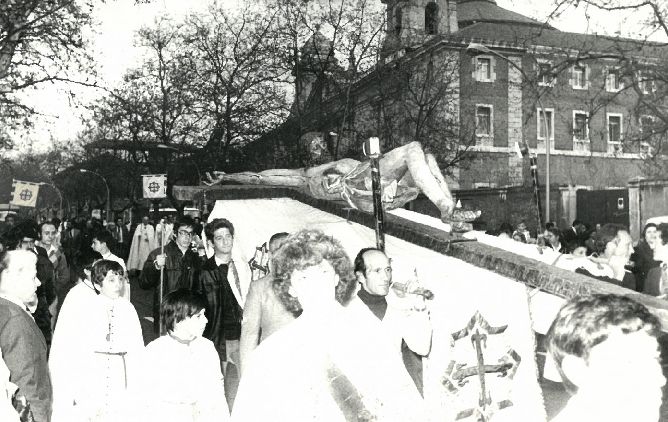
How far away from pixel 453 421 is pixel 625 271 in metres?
4.68

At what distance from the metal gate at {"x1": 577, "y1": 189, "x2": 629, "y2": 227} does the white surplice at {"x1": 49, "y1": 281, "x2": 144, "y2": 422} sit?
2405 cm

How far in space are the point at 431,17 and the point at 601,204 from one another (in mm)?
22287

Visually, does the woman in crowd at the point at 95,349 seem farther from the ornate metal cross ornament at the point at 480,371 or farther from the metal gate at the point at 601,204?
the metal gate at the point at 601,204

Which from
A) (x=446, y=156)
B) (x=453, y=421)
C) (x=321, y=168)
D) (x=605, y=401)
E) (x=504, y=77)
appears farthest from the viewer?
(x=504, y=77)

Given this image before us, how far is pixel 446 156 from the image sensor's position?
34.2 m

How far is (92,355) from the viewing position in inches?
239

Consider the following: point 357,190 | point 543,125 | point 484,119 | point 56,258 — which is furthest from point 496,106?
point 357,190

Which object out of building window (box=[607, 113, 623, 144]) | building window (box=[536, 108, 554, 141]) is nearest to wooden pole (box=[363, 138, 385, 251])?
building window (box=[536, 108, 554, 141])

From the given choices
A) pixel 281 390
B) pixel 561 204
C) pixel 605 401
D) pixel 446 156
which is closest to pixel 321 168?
pixel 281 390

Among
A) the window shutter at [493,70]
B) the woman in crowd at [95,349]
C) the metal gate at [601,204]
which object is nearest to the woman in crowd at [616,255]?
the woman in crowd at [95,349]

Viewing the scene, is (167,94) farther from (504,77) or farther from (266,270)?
(266,270)

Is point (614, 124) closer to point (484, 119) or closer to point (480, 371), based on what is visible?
point (484, 119)

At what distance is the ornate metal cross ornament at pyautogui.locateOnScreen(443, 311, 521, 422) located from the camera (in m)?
4.75

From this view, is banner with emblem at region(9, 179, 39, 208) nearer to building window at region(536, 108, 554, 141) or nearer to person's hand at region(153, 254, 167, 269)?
person's hand at region(153, 254, 167, 269)
